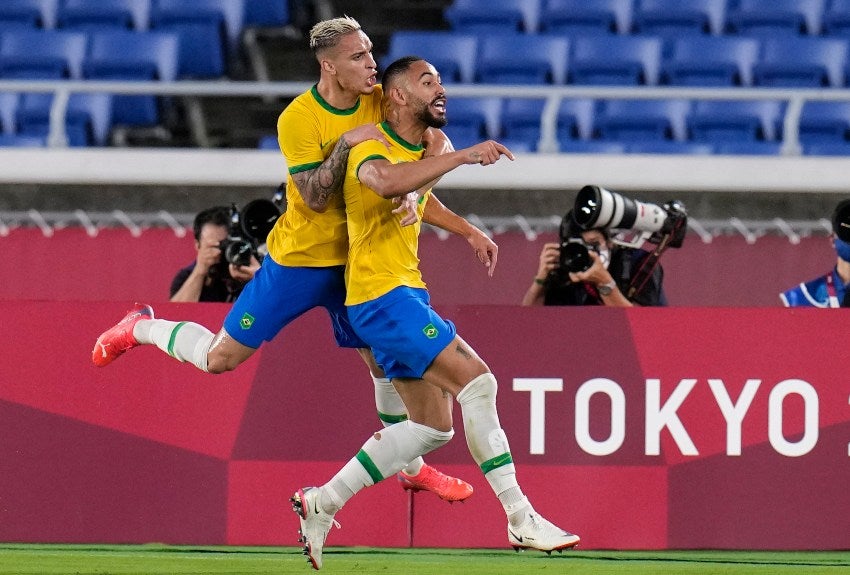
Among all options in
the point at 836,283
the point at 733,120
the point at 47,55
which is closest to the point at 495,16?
the point at 733,120

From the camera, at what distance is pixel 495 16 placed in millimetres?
14109

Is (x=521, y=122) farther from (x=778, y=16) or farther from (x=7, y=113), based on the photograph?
(x=7, y=113)

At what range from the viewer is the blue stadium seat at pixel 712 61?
1331cm

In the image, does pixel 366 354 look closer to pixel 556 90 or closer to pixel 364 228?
pixel 364 228

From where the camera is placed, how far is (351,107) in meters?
6.84

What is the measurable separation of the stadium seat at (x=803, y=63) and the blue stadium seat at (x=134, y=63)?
4.80 metres

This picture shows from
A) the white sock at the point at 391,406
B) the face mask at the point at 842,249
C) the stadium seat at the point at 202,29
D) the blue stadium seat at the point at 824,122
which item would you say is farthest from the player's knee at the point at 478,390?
the stadium seat at the point at 202,29

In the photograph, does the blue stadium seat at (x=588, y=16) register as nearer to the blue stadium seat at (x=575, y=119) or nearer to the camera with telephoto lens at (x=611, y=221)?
the blue stadium seat at (x=575, y=119)

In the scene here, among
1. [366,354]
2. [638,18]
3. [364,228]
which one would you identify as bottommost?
[366,354]

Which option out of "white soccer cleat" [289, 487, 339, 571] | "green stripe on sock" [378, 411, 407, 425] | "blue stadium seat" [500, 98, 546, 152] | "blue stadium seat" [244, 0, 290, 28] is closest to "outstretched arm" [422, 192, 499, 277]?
"green stripe on sock" [378, 411, 407, 425]

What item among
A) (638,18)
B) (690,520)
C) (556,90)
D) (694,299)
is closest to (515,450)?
(690,520)

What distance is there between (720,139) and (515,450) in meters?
Result: 5.53

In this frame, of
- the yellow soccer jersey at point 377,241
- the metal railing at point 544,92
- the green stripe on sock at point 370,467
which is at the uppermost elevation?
the metal railing at point 544,92

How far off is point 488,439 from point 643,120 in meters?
6.70
